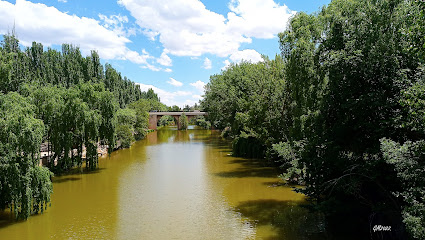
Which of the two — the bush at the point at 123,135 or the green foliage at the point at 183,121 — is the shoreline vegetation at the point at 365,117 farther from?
the green foliage at the point at 183,121

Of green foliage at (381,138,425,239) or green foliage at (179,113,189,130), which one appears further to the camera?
green foliage at (179,113,189,130)

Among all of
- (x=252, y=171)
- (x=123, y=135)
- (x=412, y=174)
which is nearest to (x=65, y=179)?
(x=252, y=171)

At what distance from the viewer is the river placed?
561 inches

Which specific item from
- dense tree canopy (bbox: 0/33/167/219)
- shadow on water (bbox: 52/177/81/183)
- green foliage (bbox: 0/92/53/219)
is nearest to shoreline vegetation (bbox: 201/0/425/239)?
green foliage (bbox: 0/92/53/219)

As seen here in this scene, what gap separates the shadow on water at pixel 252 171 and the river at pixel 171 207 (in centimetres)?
8

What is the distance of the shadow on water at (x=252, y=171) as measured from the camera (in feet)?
84.1

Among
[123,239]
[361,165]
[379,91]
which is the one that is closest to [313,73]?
[379,91]

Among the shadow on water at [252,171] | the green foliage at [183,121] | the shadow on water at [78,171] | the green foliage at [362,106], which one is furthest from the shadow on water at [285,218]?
the green foliage at [183,121]

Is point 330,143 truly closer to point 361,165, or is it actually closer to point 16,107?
point 361,165

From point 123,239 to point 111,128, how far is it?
1475cm

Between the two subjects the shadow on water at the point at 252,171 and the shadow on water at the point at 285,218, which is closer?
the shadow on water at the point at 285,218

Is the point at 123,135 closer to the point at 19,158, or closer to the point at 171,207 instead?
the point at 171,207

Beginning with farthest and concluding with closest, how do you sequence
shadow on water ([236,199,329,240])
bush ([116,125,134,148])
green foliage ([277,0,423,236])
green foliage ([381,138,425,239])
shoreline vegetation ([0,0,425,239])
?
bush ([116,125,134,148])
shadow on water ([236,199,329,240])
green foliage ([277,0,423,236])
shoreline vegetation ([0,0,425,239])
green foliage ([381,138,425,239])

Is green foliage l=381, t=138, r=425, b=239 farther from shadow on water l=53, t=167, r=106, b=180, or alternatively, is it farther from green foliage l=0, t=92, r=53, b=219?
shadow on water l=53, t=167, r=106, b=180
